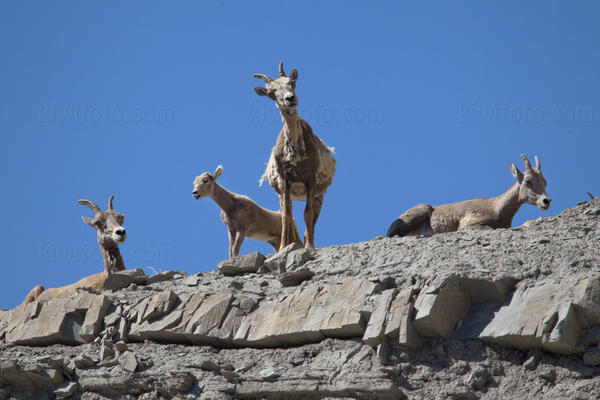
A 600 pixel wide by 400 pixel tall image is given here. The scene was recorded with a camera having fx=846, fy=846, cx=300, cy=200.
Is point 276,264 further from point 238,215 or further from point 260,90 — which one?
point 238,215

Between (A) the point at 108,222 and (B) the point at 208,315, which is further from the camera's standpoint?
(A) the point at 108,222

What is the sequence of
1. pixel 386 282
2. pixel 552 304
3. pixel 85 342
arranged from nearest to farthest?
pixel 552 304
pixel 386 282
pixel 85 342

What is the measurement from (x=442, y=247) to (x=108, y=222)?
7.12 meters

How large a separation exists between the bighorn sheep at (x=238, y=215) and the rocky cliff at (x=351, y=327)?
489cm

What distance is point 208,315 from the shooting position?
11.6 metres

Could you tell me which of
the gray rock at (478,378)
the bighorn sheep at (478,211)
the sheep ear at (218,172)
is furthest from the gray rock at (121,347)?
the sheep ear at (218,172)

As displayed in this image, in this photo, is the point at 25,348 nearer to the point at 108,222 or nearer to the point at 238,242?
the point at 108,222

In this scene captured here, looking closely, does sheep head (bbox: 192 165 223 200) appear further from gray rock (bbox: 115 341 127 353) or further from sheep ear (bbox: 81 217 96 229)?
gray rock (bbox: 115 341 127 353)

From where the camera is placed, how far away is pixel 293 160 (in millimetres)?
14938

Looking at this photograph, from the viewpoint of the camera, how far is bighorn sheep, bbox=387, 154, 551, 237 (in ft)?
50.0

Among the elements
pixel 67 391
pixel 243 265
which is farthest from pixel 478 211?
pixel 67 391

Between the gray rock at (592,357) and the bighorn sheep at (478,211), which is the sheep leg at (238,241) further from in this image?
the gray rock at (592,357)

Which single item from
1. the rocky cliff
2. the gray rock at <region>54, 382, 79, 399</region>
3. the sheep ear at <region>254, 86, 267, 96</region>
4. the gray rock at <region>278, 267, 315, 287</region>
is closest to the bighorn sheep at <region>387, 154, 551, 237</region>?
the rocky cliff

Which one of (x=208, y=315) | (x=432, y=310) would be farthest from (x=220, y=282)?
(x=432, y=310)
